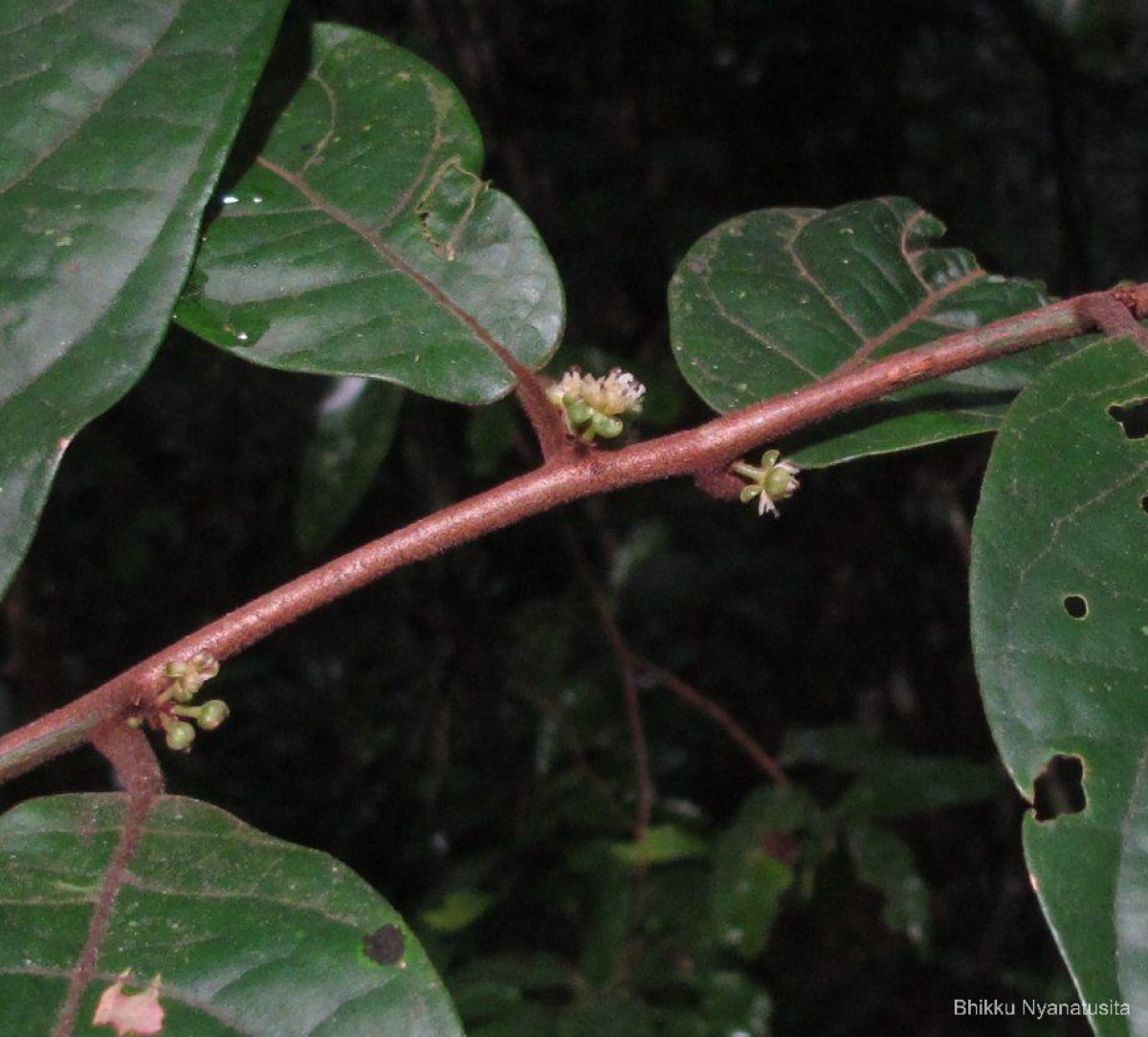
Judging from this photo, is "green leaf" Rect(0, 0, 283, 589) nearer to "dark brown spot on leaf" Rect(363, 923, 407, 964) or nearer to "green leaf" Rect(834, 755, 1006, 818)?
"dark brown spot on leaf" Rect(363, 923, 407, 964)

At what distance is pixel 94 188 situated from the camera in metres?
0.85

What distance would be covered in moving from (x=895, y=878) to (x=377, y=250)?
1.50 metres

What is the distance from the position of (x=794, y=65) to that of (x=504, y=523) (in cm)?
307

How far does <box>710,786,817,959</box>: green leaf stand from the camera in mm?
1958

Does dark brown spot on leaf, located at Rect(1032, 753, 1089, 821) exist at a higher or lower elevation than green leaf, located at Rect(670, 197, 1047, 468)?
lower

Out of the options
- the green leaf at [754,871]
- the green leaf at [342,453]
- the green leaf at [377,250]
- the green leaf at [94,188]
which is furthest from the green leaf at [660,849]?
the green leaf at [94,188]

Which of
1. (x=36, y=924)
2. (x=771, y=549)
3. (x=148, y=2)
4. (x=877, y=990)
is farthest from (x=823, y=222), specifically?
(x=771, y=549)

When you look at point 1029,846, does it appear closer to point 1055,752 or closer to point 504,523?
point 1055,752

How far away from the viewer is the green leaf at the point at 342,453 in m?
2.11

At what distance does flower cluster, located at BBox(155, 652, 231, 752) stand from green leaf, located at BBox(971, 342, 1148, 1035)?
47 cm

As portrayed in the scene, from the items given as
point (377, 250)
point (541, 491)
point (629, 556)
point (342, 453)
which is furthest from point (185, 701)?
point (629, 556)

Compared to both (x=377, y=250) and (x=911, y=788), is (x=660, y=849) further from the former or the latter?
(x=377, y=250)

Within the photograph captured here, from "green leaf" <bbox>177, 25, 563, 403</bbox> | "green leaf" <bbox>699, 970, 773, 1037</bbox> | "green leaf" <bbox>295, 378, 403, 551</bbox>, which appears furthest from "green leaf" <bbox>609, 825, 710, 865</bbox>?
"green leaf" <bbox>177, 25, 563, 403</bbox>

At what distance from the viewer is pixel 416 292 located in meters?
0.96
